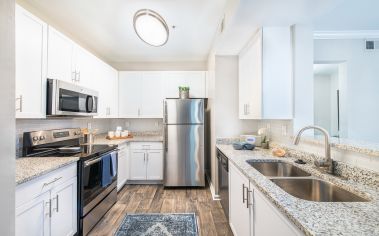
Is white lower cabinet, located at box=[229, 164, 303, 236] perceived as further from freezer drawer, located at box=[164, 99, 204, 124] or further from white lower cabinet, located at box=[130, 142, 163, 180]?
white lower cabinet, located at box=[130, 142, 163, 180]

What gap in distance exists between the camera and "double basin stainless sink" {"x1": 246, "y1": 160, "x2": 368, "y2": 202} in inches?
44.5

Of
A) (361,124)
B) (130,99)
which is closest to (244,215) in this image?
(361,124)

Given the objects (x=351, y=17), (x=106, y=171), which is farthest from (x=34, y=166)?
(x=351, y=17)

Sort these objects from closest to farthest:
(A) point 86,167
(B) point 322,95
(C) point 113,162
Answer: (A) point 86,167
(C) point 113,162
(B) point 322,95

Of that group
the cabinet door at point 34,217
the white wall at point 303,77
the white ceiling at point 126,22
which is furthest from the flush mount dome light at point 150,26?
the cabinet door at point 34,217

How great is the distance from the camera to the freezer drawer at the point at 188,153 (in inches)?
134

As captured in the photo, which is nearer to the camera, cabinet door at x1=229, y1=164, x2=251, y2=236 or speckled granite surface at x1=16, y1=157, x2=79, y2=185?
speckled granite surface at x1=16, y1=157, x2=79, y2=185

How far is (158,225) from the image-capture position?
7.32 feet

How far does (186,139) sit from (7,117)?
2.73 m

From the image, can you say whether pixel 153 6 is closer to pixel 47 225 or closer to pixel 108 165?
pixel 108 165

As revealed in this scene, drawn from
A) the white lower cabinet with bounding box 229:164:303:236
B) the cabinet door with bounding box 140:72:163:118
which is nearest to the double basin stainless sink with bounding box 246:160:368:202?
the white lower cabinet with bounding box 229:164:303:236

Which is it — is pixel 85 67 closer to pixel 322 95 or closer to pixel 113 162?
pixel 113 162

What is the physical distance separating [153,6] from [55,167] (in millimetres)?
1947

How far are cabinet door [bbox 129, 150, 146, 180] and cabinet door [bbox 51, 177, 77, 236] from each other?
169 centimetres
